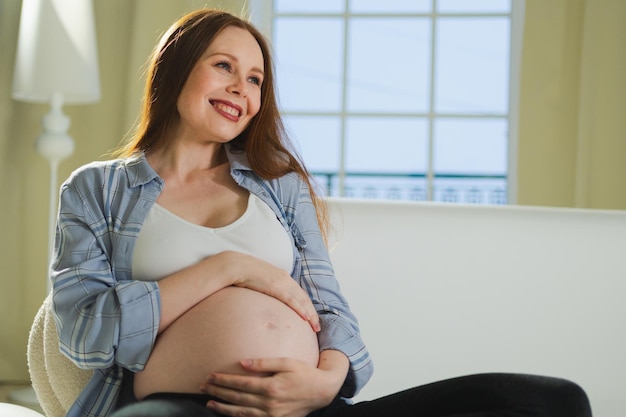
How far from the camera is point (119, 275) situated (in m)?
1.49

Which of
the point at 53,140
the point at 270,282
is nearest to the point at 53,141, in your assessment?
the point at 53,140

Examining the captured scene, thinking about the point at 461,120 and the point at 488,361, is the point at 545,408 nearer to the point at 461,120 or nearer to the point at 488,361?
the point at 488,361

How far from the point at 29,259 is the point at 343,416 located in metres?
2.86

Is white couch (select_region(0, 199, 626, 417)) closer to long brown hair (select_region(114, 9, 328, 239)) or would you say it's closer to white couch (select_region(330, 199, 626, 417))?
white couch (select_region(330, 199, 626, 417))

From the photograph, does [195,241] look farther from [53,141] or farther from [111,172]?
[53,141]

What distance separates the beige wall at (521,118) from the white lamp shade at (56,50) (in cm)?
44

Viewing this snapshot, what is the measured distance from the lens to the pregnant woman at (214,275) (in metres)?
1.31

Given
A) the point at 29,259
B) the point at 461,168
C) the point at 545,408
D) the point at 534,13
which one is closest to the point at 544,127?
the point at 534,13

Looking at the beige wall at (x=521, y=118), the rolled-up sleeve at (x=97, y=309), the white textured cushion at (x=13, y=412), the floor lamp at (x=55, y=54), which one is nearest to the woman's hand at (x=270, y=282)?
the rolled-up sleeve at (x=97, y=309)

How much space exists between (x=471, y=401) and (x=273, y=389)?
309mm

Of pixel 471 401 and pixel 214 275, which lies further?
pixel 214 275

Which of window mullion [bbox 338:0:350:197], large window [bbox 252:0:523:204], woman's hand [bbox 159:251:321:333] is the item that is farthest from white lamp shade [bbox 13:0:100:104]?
woman's hand [bbox 159:251:321:333]

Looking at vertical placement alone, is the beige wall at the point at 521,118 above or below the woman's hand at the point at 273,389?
above

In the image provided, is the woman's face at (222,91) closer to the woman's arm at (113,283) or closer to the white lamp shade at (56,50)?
the woman's arm at (113,283)
